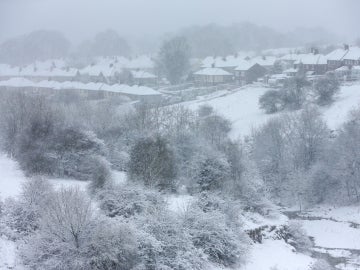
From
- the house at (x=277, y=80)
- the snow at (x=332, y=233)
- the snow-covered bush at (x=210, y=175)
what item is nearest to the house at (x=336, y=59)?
the house at (x=277, y=80)

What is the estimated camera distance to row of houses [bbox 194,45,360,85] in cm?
6562

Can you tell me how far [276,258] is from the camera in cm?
2272

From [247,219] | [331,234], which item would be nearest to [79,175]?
[247,219]

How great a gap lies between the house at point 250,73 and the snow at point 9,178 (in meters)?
48.2

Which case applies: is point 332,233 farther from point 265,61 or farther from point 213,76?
point 265,61

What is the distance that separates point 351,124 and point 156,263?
26801 millimetres

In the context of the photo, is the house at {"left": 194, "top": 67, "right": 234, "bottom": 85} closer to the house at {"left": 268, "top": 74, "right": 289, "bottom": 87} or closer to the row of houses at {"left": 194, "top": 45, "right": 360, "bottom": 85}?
the row of houses at {"left": 194, "top": 45, "right": 360, "bottom": 85}

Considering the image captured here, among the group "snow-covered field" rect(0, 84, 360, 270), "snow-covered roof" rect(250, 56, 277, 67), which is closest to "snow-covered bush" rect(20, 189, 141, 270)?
"snow-covered field" rect(0, 84, 360, 270)

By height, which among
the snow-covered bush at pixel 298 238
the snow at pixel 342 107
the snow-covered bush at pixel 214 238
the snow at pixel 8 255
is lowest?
the snow-covered bush at pixel 298 238

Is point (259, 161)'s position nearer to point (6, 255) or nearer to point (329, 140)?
Result: point (329, 140)

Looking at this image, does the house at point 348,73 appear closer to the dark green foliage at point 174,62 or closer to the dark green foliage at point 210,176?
the dark green foliage at point 174,62

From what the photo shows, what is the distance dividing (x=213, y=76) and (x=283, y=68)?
11.2 meters

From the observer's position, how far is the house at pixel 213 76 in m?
75.7

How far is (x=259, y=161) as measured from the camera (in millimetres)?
41000
